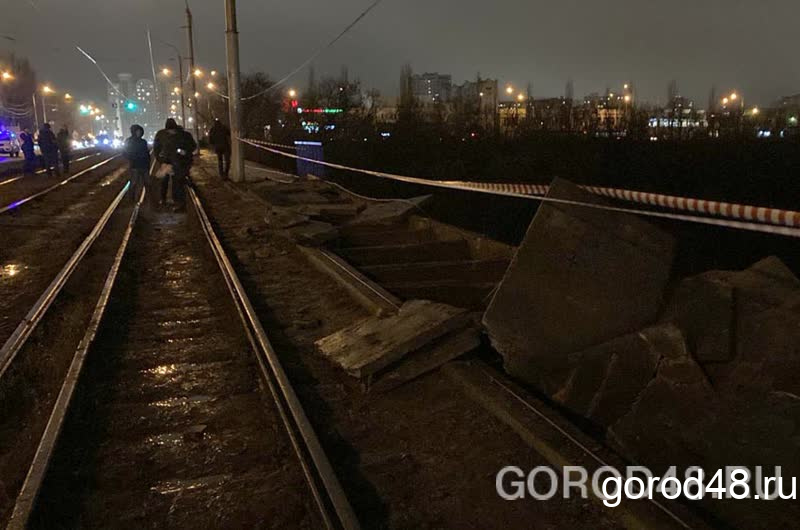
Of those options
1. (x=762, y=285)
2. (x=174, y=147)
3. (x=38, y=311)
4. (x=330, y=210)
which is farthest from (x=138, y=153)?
(x=762, y=285)

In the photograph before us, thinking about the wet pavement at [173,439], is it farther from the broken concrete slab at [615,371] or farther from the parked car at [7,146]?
the parked car at [7,146]

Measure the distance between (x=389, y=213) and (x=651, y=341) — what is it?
26.7 feet

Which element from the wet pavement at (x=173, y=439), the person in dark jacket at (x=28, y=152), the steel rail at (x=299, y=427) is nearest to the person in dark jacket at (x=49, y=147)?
the person in dark jacket at (x=28, y=152)

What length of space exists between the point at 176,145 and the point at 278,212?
4.04 metres

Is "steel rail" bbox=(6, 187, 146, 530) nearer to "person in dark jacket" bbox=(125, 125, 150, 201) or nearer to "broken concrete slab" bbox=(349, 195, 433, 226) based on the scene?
"broken concrete slab" bbox=(349, 195, 433, 226)

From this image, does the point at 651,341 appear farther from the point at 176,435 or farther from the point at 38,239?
the point at 38,239

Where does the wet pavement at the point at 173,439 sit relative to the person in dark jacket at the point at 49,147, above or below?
below

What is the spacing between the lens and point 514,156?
22.1 meters

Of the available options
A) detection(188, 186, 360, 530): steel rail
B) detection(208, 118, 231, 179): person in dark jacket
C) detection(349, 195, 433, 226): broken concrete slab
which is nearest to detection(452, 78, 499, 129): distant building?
detection(208, 118, 231, 179): person in dark jacket

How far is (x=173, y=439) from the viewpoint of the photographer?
14.3ft

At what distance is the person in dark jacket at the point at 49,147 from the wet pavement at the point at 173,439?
20261 millimetres

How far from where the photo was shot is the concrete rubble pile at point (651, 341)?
371 centimetres

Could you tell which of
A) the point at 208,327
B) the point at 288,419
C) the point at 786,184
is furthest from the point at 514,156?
the point at 288,419
